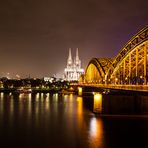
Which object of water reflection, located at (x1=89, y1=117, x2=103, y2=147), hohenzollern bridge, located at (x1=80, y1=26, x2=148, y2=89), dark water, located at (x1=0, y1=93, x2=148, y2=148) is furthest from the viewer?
hohenzollern bridge, located at (x1=80, y1=26, x2=148, y2=89)

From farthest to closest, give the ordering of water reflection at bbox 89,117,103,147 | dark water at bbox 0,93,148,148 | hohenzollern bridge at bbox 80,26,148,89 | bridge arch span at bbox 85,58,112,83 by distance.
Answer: bridge arch span at bbox 85,58,112,83 → hohenzollern bridge at bbox 80,26,148,89 → water reflection at bbox 89,117,103,147 → dark water at bbox 0,93,148,148

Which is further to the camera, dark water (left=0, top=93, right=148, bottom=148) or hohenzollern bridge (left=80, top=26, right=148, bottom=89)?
hohenzollern bridge (left=80, top=26, right=148, bottom=89)

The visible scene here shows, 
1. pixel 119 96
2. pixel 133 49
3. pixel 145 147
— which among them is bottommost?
pixel 145 147

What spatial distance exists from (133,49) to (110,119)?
16.9 m

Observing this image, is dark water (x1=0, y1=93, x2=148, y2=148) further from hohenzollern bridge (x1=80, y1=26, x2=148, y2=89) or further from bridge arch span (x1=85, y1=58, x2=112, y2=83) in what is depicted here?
bridge arch span (x1=85, y1=58, x2=112, y2=83)

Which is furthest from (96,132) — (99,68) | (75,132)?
(99,68)

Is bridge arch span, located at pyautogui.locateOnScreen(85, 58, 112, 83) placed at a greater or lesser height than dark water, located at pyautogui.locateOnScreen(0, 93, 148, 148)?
greater

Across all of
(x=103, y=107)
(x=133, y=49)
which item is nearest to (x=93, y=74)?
(x=133, y=49)

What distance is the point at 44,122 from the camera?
40.2 m

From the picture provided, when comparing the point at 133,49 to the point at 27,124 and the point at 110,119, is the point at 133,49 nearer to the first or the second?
the point at 110,119

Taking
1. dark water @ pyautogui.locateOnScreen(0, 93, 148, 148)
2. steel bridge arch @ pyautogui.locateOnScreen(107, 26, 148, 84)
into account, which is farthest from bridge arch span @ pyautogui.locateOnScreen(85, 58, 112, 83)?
dark water @ pyautogui.locateOnScreen(0, 93, 148, 148)

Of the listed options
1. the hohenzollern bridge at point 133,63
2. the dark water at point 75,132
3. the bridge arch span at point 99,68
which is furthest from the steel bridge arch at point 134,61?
the bridge arch span at point 99,68

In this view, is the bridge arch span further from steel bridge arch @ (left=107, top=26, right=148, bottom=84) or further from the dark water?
the dark water

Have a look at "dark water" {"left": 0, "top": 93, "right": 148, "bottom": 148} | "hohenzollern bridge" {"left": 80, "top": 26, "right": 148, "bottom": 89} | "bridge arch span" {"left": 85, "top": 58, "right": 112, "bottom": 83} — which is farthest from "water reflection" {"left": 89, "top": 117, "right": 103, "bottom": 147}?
"bridge arch span" {"left": 85, "top": 58, "right": 112, "bottom": 83}
